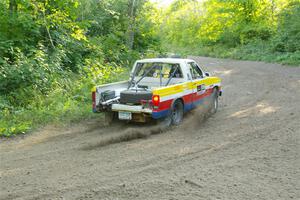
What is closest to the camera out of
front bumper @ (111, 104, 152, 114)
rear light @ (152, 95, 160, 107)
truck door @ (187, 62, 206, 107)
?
rear light @ (152, 95, 160, 107)

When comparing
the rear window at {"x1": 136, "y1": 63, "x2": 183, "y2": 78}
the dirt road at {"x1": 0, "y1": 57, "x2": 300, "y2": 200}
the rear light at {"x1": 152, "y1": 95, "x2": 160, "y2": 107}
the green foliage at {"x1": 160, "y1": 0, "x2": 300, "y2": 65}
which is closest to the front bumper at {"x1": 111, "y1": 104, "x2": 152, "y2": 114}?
the rear light at {"x1": 152, "y1": 95, "x2": 160, "y2": 107}

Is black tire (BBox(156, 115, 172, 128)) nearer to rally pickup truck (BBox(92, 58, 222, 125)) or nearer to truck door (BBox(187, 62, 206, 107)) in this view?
rally pickup truck (BBox(92, 58, 222, 125))

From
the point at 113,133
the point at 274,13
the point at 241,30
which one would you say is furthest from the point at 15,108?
the point at 274,13

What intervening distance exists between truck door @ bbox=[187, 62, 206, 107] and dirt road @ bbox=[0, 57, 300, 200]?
44cm

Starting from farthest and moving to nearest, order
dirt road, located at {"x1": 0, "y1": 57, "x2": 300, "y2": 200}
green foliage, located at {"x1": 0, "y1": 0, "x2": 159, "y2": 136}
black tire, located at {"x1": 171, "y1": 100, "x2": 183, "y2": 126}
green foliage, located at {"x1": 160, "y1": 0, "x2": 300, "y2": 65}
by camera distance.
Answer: green foliage, located at {"x1": 160, "y1": 0, "x2": 300, "y2": 65} < green foliage, located at {"x1": 0, "y1": 0, "x2": 159, "y2": 136} < black tire, located at {"x1": 171, "y1": 100, "x2": 183, "y2": 126} < dirt road, located at {"x1": 0, "y1": 57, "x2": 300, "y2": 200}

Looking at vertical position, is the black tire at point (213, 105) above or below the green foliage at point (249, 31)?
below

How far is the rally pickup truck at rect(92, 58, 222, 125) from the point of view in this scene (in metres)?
7.95

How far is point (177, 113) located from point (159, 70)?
62.6 inches

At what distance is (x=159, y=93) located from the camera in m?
7.69

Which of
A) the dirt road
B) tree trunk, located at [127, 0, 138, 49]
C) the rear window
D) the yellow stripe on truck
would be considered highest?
tree trunk, located at [127, 0, 138, 49]

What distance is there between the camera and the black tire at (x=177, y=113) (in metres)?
8.47

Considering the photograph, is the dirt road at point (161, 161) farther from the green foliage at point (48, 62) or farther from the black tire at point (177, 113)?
the green foliage at point (48, 62)

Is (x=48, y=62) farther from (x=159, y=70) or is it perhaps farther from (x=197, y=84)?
(x=197, y=84)

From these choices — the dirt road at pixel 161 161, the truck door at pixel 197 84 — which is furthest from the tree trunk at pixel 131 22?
the dirt road at pixel 161 161
